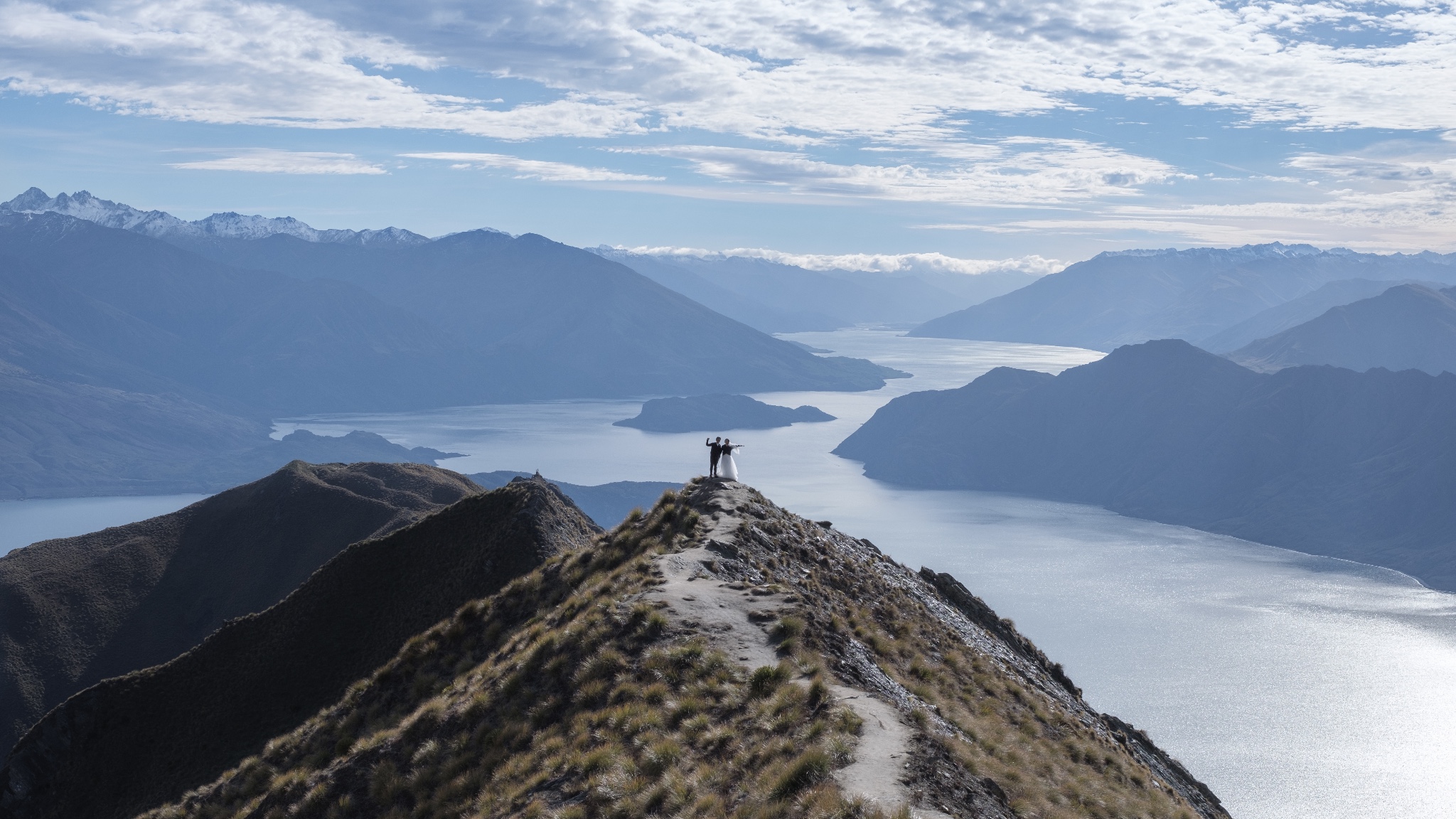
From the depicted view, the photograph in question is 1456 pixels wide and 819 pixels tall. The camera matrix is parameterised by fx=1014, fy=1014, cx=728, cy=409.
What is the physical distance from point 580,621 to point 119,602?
2954 inches

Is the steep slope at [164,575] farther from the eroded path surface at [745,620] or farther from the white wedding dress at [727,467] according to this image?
the eroded path surface at [745,620]

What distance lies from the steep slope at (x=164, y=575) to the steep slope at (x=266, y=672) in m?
29.6

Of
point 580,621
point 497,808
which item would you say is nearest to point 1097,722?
point 580,621

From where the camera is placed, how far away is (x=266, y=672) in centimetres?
4438

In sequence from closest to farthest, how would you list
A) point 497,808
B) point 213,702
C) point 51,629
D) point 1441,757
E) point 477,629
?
point 497,808, point 477,629, point 213,702, point 51,629, point 1441,757

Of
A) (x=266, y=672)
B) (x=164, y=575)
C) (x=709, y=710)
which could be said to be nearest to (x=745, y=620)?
(x=709, y=710)

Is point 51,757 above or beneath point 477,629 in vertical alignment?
beneath

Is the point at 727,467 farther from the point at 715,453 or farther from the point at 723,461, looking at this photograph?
the point at 715,453

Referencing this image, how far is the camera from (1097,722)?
32.6 meters

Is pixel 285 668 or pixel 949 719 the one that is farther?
pixel 285 668

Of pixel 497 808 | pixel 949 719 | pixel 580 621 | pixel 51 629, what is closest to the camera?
pixel 497 808

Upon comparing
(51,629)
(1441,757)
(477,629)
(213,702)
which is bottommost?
(1441,757)

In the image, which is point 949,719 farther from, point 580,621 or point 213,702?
point 213,702

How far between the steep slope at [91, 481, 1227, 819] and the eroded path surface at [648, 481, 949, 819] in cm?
6
